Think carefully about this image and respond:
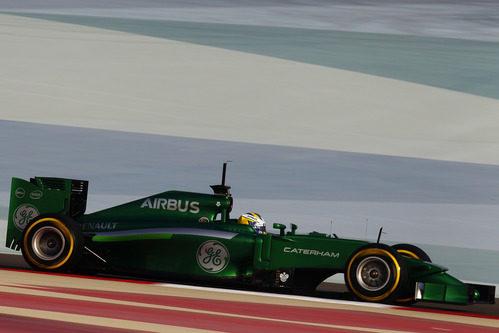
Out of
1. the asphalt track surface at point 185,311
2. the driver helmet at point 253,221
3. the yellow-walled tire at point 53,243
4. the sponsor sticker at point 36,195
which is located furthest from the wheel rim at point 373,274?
the sponsor sticker at point 36,195

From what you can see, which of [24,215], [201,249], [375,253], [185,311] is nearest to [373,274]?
[375,253]

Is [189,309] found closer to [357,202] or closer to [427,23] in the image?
[357,202]

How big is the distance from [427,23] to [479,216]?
31.0 feet

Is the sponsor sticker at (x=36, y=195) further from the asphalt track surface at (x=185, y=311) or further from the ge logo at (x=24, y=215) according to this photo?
the asphalt track surface at (x=185, y=311)

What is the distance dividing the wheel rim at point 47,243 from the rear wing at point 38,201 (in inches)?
19.4

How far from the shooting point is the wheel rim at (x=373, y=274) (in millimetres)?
8281

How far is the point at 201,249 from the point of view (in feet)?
28.8

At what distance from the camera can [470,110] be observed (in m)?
17.0

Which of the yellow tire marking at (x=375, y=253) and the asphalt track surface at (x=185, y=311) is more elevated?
the yellow tire marking at (x=375, y=253)

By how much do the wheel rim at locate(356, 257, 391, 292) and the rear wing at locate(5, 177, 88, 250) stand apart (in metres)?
3.40

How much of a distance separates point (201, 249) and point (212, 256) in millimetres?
137

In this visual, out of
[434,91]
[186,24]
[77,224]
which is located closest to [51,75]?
[186,24]

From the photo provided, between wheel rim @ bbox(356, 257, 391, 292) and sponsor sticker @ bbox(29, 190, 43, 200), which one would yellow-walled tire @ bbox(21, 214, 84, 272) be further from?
wheel rim @ bbox(356, 257, 391, 292)

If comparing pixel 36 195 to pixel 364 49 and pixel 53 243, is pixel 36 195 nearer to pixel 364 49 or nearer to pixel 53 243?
pixel 53 243
